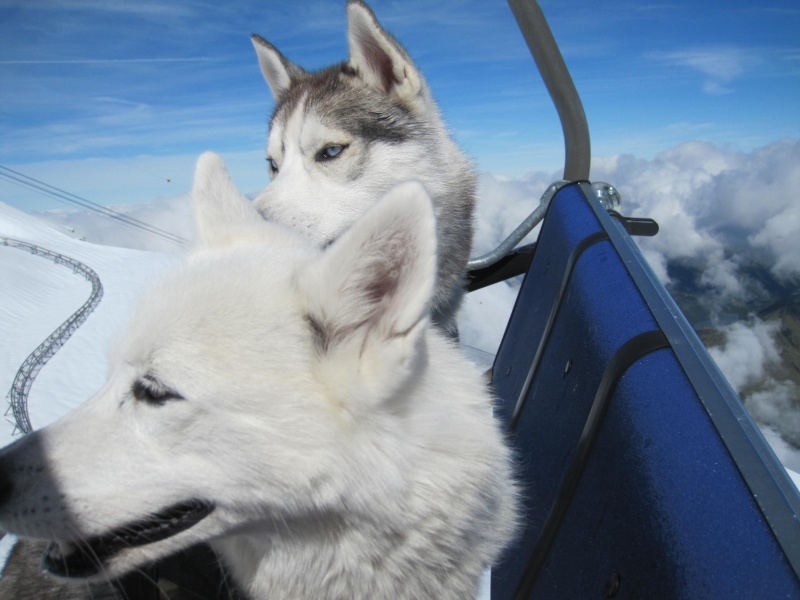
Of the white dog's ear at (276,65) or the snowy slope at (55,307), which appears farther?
the snowy slope at (55,307)

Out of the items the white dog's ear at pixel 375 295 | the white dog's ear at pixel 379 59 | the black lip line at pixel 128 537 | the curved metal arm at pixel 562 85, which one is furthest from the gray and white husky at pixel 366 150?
the black lip line at pixel 128 537

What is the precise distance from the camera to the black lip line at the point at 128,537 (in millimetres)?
1200

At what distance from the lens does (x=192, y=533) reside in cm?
120

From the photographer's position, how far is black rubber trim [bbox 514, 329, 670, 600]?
1316mm

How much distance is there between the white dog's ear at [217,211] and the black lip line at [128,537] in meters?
0.81

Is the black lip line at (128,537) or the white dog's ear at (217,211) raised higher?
the white dog's ear at (217,211)

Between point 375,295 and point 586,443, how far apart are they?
28.5 inches

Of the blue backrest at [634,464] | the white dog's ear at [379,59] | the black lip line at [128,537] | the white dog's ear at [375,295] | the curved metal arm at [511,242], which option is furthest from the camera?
the curved metal arm at [511,242]

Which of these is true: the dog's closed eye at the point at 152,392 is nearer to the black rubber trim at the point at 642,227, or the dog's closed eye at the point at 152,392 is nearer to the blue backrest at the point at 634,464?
the blue backrest at the point at 634,464

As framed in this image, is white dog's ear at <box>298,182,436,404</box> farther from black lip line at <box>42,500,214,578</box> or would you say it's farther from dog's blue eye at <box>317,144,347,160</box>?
dog's blue eye at <box>317,144,347,160</box>

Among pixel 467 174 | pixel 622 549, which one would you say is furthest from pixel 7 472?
pixel 467 174

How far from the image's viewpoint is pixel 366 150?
3.06m

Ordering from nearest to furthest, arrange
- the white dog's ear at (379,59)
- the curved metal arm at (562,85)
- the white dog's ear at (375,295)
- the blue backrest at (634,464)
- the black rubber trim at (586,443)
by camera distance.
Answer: the blue backrest at (634,464) < the white dog's ear at (375,295) < the black rubber trim at (586,443) < the white dog's ear at (379,59) < the curved metal arm at (562,85)

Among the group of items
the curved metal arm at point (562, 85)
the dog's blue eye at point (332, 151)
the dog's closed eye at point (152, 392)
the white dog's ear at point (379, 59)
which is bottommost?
the dog's closed eye at point (152, 392)
